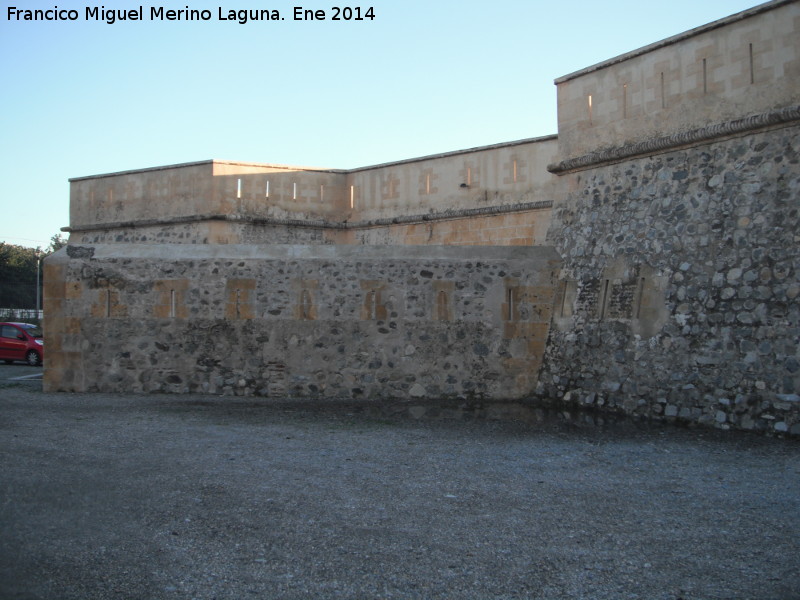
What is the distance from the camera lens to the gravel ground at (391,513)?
3.46 metres

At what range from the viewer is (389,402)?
32.6 feet

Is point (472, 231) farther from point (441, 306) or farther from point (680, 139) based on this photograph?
point (680, 139)

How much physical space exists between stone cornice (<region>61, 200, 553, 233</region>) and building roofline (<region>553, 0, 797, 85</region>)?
4.47m

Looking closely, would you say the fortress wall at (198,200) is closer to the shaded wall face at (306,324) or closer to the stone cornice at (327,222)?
the stone cornice at (327,222)

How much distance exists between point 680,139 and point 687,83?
721mm

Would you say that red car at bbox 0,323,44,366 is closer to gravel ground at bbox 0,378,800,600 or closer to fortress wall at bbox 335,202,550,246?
fortress wall at bbox 335,202,550,246

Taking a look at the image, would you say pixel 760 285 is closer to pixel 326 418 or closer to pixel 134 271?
pixel 326 418

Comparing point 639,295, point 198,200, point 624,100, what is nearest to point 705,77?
point 624,100

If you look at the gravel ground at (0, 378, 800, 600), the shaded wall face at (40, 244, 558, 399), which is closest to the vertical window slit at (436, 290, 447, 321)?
the shaded wall face at (40, 244, 558, 399)

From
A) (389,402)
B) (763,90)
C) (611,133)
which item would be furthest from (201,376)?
(763,90)

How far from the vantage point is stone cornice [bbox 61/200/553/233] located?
1539 cm

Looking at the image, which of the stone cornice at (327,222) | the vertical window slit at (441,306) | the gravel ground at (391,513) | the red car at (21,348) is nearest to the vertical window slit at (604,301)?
the vertical window slit at (441,306)

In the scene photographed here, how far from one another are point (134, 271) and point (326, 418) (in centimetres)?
399

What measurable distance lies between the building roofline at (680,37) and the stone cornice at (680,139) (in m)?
1.15
